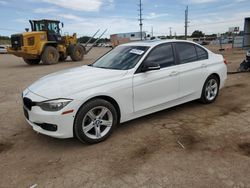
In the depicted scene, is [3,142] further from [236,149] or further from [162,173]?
[236,149]

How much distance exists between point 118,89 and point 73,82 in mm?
728

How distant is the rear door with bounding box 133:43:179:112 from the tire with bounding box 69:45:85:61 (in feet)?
51.5

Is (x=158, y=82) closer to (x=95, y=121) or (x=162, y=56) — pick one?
(x=162, y=56)

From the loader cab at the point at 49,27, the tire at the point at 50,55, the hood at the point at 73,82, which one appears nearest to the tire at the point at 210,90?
the hood at the point at 73,82

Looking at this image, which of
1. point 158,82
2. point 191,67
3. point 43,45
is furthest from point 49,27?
point 158,82

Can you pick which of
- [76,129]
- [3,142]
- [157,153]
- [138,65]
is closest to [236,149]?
[157,153]

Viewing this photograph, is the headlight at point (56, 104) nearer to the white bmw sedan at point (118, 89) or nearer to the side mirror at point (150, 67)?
the white bmw sedan at point (118, 89)

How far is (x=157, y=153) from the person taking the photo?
11.9ft

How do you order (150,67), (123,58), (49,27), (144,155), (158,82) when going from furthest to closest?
(49,27)
(123,58)
(158,82)
(150,67)
(144,155)

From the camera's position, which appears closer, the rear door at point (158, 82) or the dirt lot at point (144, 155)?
the dirt lot at point (144, 155)

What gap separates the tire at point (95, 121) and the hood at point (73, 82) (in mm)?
294

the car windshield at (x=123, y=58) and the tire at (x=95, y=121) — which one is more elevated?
the car windshield at (x=123, y=58)

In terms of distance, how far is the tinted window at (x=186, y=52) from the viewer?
520 centimetres

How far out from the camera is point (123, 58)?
15.8 feet
